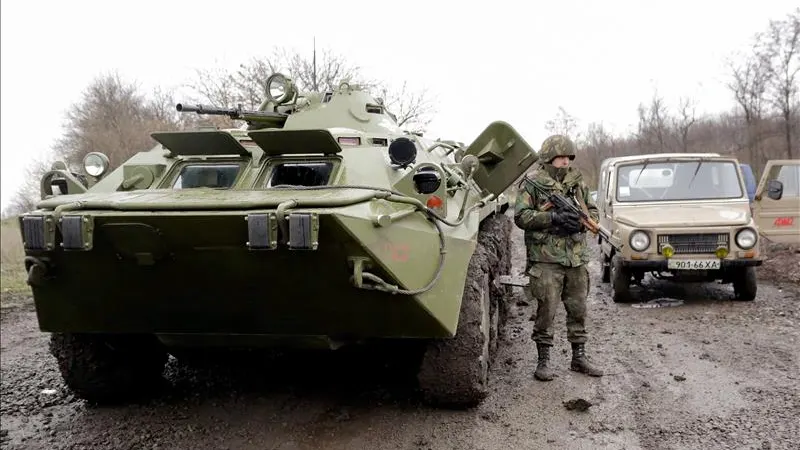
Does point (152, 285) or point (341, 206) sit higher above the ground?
point (341, 206)

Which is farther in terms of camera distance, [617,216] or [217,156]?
[617,216]

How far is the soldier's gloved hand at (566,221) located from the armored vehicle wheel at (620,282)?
286cm

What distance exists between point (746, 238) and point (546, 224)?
334cm

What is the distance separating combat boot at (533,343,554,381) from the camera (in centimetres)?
495

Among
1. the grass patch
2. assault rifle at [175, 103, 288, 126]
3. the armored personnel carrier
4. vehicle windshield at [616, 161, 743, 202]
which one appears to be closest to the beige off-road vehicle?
vehicle windshield at [616, 161, 743, 202]

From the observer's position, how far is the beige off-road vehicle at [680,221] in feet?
23.5

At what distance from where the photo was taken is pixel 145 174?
4414mm

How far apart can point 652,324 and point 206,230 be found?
4.74 meters

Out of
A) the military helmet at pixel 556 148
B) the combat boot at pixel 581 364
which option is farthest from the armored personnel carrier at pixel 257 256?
the combat boot at pixel 581 364

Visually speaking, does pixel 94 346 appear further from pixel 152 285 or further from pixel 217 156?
pixel 217 156

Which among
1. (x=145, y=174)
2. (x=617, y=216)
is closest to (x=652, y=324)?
(x=617, y=216)

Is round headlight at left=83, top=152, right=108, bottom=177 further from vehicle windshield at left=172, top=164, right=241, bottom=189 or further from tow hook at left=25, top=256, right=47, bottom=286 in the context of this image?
tow hook at left=25, top=256, right=47, bottom=286

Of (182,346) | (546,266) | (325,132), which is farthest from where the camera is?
(546,266)

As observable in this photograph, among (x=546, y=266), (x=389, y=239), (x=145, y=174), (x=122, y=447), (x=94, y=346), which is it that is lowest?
(x=122, y=447)
